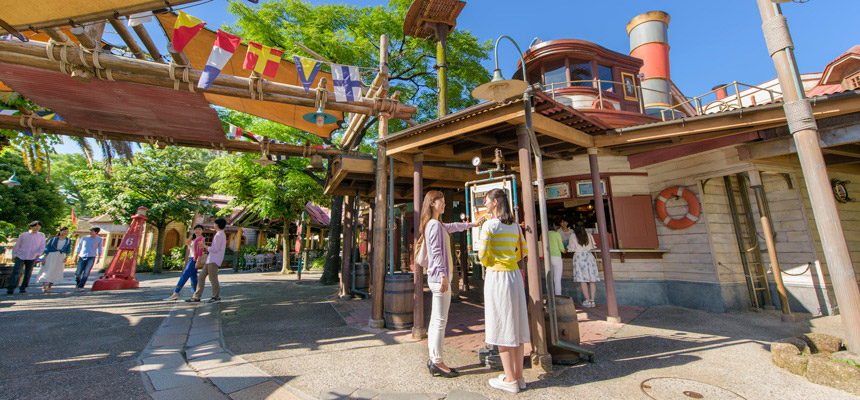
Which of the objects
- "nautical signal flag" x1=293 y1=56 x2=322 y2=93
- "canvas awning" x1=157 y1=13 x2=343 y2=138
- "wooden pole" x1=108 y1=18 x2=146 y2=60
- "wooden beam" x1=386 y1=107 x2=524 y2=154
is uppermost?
"canvas awning" x1=157 y1=13 x2=343 y2=138

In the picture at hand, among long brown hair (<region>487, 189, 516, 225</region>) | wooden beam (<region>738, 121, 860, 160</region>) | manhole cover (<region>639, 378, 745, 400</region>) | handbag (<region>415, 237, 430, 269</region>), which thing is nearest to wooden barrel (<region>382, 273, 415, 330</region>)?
handbag (<region>415, 237, 430, 269</region>)

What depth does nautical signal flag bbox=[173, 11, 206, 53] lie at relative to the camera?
4328 millimetres

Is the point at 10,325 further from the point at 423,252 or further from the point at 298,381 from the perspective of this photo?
the point at 423,252

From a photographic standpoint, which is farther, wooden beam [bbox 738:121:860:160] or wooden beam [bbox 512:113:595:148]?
wooden beam [bbox 738:121:860:160]

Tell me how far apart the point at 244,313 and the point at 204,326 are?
1.04 meters

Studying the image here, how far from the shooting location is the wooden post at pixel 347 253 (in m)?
A: 8.05

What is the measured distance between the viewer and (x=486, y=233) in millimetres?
3164

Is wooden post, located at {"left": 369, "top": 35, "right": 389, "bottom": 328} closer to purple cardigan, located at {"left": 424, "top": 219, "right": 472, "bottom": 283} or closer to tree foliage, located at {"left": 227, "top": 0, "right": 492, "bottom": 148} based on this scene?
purple cardigan, located at {"left": 424, "top": 219, "right": 472, "bottom": 283}

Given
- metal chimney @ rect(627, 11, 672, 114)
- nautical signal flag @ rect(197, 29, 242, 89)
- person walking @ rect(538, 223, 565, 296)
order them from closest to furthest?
1. nautical signal flag @ rect(197, 29, 242, 89)
2. person walking @ rect(538, 223, 565, 296)
3. metal chimney @ rect(627, 11, 672, 114)

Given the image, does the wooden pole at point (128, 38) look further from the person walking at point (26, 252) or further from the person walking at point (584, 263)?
the person walking at point (584, 263)

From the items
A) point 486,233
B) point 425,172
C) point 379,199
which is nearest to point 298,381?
point 486,233

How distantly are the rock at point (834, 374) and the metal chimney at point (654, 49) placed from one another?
40.7 feet

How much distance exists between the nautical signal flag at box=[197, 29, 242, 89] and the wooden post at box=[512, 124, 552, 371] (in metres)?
4.34

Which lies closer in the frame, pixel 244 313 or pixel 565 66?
pixel 244 313
